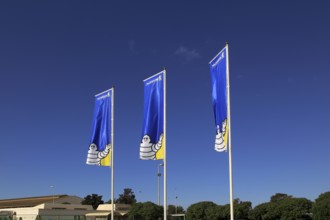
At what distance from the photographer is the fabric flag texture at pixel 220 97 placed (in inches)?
806

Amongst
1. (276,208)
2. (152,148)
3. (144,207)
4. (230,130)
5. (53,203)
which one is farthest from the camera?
(53,203)

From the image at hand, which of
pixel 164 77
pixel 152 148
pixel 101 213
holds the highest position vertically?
pixel 164 77

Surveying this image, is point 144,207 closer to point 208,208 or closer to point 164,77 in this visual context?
point 208,208

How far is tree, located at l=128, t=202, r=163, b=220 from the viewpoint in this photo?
86062 mm

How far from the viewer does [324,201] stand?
53.4m

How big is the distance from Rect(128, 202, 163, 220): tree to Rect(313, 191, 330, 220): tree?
126ft

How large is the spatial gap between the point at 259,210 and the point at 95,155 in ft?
157

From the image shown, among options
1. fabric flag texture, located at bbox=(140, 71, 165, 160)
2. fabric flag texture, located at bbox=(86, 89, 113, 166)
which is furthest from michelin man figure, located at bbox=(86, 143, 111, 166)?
fabric flag texture, located at bbox=(140, 71, 165, 160)

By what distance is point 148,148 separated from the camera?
24484 millimetres

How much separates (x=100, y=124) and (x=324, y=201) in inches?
1400

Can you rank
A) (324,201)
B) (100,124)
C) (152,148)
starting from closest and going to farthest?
(152,148)
(100,124)
(324,201)

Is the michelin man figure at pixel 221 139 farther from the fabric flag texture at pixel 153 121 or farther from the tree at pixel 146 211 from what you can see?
the tree at pixel 146 211

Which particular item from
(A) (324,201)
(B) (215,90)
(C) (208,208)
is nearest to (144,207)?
(C) (208,208)

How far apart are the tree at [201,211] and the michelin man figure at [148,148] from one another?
5448 centimetres
